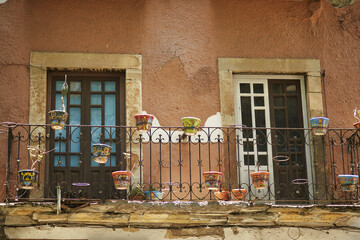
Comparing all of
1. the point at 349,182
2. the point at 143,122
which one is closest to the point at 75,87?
the point at 143,122

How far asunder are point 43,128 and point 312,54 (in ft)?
13.0

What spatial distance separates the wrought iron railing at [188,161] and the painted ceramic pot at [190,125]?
290 millimetres

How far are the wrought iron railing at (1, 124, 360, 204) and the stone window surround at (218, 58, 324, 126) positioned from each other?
0.35 metres

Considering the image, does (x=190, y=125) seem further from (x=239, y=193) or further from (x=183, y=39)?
(x=183, y=39)

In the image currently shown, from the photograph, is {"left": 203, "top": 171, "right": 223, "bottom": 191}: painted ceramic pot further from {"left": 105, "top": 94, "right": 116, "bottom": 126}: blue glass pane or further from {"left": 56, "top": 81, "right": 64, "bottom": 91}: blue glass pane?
{"left": 56, "top": 81, "right": 64, "bottom": 91}: blue glass pane

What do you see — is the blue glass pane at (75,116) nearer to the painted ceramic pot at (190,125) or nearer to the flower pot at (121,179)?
the flower pot at (121,179)

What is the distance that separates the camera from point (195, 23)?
955 centimetres

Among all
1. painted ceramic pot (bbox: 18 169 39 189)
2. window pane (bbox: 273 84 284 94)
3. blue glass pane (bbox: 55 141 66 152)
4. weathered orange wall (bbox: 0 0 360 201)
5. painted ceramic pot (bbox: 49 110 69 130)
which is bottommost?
painted ceramic pot (bbox: 18 169 39 189)

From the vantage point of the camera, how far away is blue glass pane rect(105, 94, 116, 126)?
9213 mm

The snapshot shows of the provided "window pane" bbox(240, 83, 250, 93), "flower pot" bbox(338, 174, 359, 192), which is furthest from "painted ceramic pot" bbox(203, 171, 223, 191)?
"window pane" bbox(240, 83, 250, 93)

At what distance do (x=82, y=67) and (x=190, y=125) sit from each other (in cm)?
190

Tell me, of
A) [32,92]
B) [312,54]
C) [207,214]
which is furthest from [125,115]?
[312,54]

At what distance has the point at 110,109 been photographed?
9.27 metres

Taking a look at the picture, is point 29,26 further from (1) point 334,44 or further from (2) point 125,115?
(1) point 334,44
